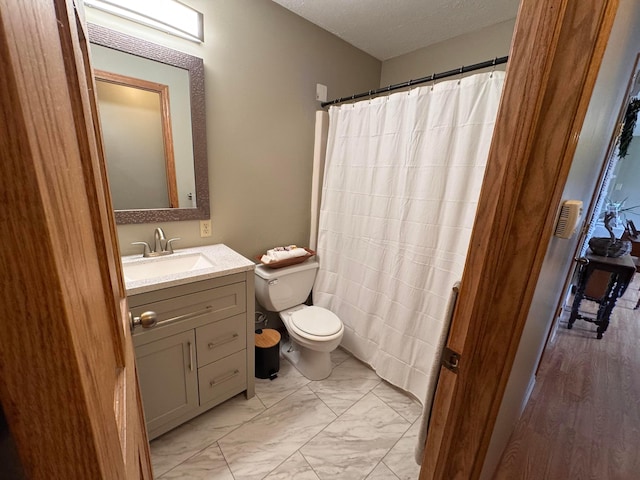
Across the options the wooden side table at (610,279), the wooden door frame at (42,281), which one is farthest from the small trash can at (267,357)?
the wooden side table at (610,279)

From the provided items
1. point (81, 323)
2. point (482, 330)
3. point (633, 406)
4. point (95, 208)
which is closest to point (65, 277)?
point (81, 323)

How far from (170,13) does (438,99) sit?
1466mm

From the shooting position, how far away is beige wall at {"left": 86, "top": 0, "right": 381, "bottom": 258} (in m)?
1.62

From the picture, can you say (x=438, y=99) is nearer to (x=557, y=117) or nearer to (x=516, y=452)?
(x=557, y=117)

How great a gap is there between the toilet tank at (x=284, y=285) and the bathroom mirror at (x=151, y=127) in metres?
0.60

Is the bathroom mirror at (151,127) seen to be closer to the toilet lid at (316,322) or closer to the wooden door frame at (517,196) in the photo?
the toilet lid at (316,322)

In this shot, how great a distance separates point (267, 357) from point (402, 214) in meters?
1.29

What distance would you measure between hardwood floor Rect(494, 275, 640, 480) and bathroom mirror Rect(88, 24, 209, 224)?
225 cm

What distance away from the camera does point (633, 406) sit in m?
1.81

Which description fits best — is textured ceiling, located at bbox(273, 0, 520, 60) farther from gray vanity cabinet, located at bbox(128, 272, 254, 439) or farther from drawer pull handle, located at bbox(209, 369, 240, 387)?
drawer pull handle, located at bbox(209, 369, 240, 387)

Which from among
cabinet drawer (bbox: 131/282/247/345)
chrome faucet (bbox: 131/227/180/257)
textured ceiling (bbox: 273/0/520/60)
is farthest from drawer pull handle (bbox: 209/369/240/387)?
textured ceiling (bbox: 273/0/520/60)

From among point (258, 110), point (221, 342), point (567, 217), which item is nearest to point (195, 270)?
point (221, 342)

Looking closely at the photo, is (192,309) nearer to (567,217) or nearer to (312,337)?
(312,337)

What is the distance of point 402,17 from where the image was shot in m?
1.80
